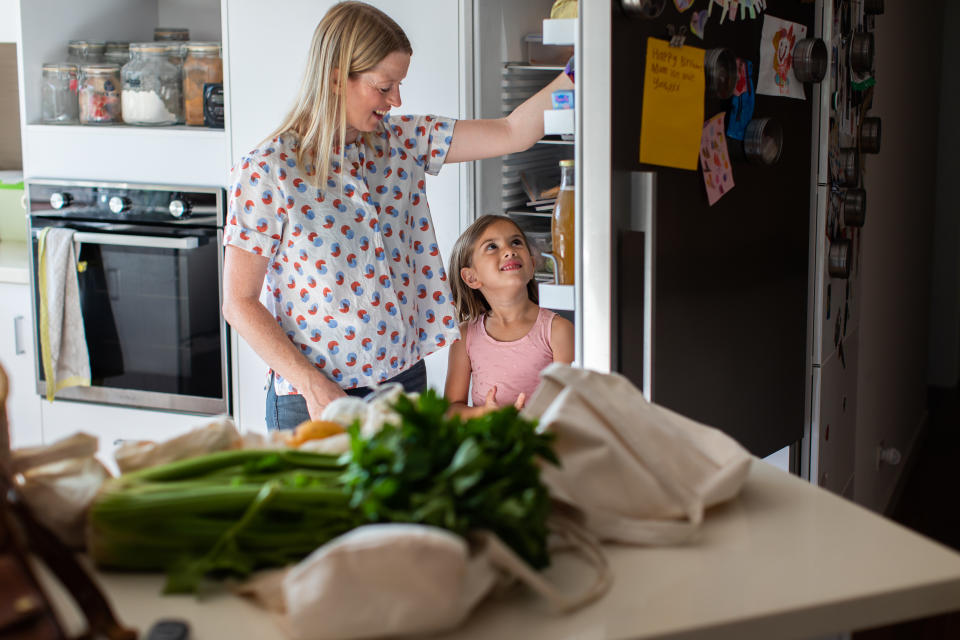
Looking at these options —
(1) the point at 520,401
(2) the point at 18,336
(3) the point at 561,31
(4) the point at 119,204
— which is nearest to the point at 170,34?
(4) the point at 119,204

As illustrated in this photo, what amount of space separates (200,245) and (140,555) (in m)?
2.17

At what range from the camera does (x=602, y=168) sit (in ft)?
5.48

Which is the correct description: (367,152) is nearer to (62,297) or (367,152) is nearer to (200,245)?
(200,245)

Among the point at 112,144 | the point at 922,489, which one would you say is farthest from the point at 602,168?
the point at 922,489

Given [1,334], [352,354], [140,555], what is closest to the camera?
[140,555]

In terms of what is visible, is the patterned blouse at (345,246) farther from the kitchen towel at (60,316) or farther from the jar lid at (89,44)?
the jar lid at (89,44)

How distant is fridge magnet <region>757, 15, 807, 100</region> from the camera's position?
2.15 metres

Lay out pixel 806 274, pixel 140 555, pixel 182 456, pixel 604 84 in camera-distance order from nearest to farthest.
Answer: pixel 140 555, pixel 182 456, pixel 604 84, pixel 806 274

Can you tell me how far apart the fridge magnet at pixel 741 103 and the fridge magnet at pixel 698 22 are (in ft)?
0.52

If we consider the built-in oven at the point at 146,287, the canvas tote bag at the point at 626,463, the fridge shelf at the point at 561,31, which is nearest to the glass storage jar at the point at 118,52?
the built-in oven at the point at 146,287

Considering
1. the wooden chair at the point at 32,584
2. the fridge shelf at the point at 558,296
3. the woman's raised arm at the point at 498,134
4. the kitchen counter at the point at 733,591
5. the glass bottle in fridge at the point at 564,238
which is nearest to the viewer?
the wooden chair at the point at 32,584

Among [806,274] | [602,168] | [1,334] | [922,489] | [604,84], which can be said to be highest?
[604,84]

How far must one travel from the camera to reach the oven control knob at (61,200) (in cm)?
318

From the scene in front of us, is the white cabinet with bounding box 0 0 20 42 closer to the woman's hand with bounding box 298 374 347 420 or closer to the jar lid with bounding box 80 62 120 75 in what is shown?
the jar lid with bounding box 80 62 120 75
